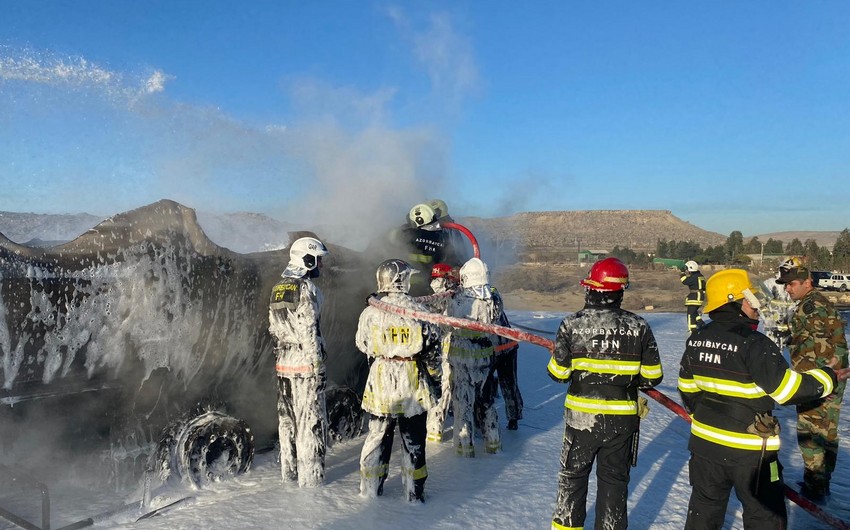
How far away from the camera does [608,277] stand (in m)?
3.73

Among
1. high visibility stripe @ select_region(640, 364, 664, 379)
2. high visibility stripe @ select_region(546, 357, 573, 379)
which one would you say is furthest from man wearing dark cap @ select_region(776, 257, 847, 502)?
high visibility stripe @ select_region(546, 357, 573, 379)

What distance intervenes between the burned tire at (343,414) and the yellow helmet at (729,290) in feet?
11.8

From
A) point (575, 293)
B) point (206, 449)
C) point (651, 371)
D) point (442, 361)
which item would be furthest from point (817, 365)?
point (575, 293)

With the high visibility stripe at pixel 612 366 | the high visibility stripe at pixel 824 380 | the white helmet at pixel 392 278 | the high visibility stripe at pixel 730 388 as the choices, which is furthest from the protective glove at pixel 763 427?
the white helmet at pixel 392 278

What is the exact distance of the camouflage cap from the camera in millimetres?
5094

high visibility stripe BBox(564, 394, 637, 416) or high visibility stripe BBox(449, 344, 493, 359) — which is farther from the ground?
high visibility stripe BBox(564, 394, 637, 416)

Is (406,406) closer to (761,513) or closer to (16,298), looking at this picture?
(761,513)

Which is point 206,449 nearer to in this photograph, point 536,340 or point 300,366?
point 300,366

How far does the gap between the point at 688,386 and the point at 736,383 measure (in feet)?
1.08

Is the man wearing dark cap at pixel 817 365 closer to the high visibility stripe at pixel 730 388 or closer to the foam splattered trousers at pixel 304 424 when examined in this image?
the high visibility stripe at pixel 730 388

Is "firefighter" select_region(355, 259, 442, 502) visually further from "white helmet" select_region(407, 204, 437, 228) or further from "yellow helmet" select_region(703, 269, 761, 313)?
"white helmet" select_region(407, 204, 437, 228)

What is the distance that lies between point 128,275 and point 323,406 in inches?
68.5

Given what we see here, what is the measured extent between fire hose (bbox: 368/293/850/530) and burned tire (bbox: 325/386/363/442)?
1.68m

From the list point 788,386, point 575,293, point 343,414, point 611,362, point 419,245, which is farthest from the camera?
point 575,293
